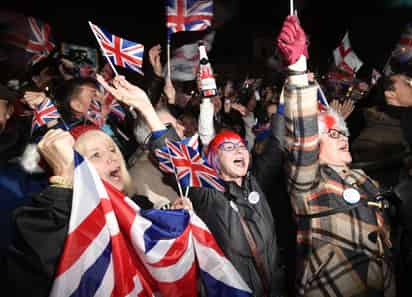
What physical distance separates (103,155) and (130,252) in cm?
65

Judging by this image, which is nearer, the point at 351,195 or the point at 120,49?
the point at 351,195

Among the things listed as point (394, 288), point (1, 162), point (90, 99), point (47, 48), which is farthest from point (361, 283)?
point (47, 48)

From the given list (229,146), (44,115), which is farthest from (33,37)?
(229,146)

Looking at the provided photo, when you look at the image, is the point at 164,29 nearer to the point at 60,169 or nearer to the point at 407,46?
the point at 407,46

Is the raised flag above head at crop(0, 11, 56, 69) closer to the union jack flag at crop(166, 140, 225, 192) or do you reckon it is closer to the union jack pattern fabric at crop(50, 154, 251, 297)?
the union jack flag at crop(166, 140, 225, 192)

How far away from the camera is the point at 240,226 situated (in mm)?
2559

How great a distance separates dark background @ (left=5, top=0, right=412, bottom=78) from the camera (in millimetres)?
7012

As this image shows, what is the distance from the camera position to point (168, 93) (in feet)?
13.2

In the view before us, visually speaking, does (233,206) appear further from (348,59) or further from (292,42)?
(348,59)

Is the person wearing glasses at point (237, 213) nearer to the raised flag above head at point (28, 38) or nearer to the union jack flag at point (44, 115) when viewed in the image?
the union jack flag at point (44, 115)

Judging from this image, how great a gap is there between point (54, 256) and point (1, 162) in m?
0.94

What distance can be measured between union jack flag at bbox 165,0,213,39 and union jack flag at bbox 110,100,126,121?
0.93m

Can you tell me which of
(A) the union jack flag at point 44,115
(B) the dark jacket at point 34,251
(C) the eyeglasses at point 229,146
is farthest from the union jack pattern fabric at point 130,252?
(A) the union jack flag at point 44,115

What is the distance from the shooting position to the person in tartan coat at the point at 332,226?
7.48 feet
